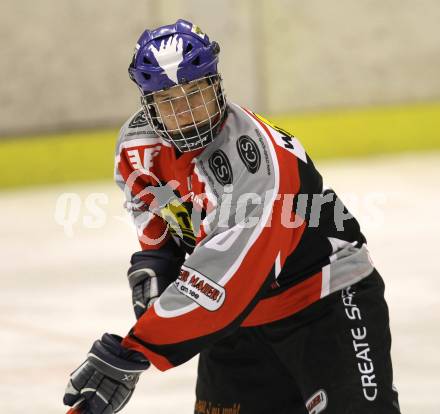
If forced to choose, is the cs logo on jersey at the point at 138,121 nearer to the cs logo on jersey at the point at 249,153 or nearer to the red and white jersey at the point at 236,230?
the red and white jersey at the point at 236,230

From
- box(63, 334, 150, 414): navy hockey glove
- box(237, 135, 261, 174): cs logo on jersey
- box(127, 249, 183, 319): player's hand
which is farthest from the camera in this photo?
box(127, 249, 183, 319): player's hand

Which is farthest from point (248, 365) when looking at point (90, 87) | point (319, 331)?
point (90, 87)

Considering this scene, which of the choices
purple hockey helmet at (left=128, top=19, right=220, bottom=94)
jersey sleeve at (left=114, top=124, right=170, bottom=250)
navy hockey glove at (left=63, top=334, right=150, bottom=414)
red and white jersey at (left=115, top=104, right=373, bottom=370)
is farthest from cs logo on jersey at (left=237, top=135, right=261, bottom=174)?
navy hockey glove at (left=63, top=334, right=150, bottom=414)

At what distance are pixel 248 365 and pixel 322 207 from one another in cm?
47

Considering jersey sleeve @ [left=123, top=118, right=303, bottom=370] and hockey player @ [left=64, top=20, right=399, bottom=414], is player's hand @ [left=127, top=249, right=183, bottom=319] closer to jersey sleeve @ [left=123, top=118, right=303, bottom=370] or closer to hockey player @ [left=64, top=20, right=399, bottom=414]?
hockey player @ [left=64, top=20, right=399, bottom=414]

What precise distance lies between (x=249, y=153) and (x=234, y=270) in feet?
0.90

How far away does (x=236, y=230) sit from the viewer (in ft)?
6.70

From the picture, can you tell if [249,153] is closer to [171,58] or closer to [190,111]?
[190,111]

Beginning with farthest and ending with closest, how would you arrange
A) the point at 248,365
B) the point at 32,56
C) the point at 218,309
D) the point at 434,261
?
the point at 32,56 → the point at 434,261 → the point at 248,365 → the point at 218,309

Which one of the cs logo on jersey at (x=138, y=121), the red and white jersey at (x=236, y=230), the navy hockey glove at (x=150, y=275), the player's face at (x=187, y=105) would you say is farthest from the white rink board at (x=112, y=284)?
the player's face at (x=187, y=105)

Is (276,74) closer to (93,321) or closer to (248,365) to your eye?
(93,321)

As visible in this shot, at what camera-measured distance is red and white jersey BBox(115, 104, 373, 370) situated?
80.4 inches

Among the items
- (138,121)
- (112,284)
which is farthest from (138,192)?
(112,284)

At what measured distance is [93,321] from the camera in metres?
4.25
